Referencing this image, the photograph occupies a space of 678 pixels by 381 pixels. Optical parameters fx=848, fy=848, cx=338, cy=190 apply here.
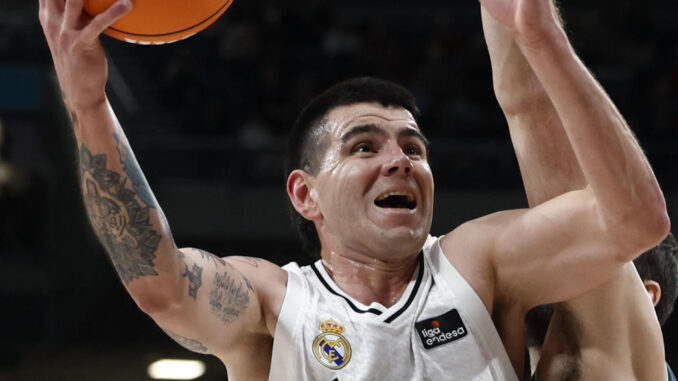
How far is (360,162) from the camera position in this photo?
2408mm

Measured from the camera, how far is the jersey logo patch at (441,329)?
2.21m

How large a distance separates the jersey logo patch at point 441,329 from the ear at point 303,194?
1.75 ft

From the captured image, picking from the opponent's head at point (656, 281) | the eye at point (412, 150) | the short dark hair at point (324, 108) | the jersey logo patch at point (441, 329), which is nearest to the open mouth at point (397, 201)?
the eye at point (412, 150)

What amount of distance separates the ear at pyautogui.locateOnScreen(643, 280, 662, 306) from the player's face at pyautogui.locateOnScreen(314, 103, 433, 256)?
82cm

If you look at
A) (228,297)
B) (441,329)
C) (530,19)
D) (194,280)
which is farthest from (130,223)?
(530,19)

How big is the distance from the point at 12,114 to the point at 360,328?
4.90 metres

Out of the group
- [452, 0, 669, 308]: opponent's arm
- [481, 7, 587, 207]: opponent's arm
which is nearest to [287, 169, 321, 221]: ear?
[481, 7, 587, 207]: opponent's arm

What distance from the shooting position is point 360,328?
2.24 metres

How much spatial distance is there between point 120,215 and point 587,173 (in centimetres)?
109

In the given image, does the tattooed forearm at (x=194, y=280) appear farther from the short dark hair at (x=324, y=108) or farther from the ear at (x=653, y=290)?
the ear at (x=653, y=290)

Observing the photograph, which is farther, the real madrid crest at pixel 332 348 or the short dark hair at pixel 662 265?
the short dark hair at pixel 662 265

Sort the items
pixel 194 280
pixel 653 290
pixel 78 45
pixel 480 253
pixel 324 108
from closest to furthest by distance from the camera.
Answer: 1. pixel 78 45
2. pixel 194 280
3. pixel 480 253
4. pixel 324 108
5. pixel 653 290

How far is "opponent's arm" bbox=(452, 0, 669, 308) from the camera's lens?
73.9 inches

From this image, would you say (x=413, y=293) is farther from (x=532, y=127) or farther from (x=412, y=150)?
(x=532, y=127)
